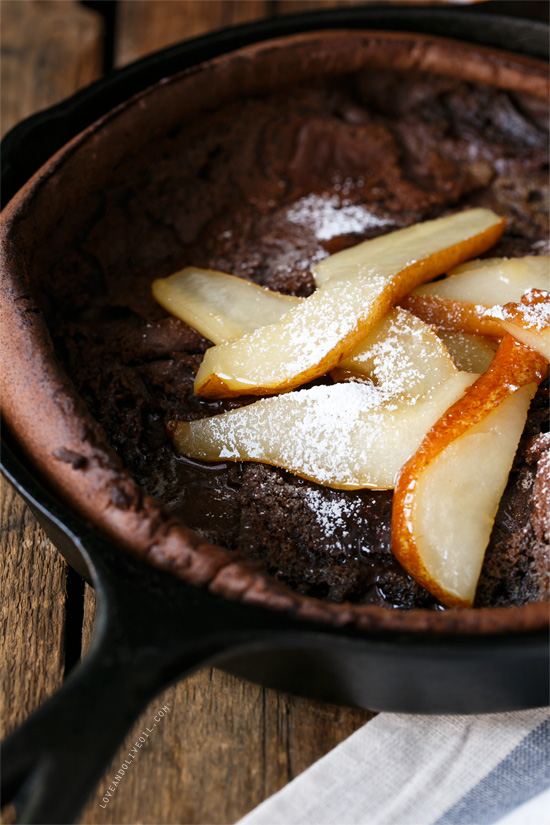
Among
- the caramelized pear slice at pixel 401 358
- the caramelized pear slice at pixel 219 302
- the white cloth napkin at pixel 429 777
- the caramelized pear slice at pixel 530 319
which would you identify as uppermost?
the caramelized pear slice at pixel 530 319

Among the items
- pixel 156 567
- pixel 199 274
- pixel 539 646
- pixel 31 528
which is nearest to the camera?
pixel 539 646

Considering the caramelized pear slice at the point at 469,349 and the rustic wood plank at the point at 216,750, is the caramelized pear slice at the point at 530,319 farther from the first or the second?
the rustic wood plank at the point at 216,750

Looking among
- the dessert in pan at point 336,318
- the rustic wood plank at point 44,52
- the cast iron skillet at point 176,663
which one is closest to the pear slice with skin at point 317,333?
the dessert in pan at point 336,318

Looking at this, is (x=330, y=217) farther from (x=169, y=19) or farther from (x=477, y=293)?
(x=169, y=19)

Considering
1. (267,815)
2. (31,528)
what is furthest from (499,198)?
(267,815)

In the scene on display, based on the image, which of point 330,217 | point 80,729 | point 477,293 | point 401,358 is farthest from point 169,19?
point 80,729

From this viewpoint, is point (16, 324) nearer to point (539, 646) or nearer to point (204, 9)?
point (539, 646)

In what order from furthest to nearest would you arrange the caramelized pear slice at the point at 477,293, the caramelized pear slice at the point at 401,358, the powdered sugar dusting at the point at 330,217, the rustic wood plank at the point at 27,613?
the powdered sugar dusting at the point at 330,217
the caramelized pear slice at the point at 477,293
the caramelized pear slice at the point at 401,358
the rustic wood plank at the point at 27,613
